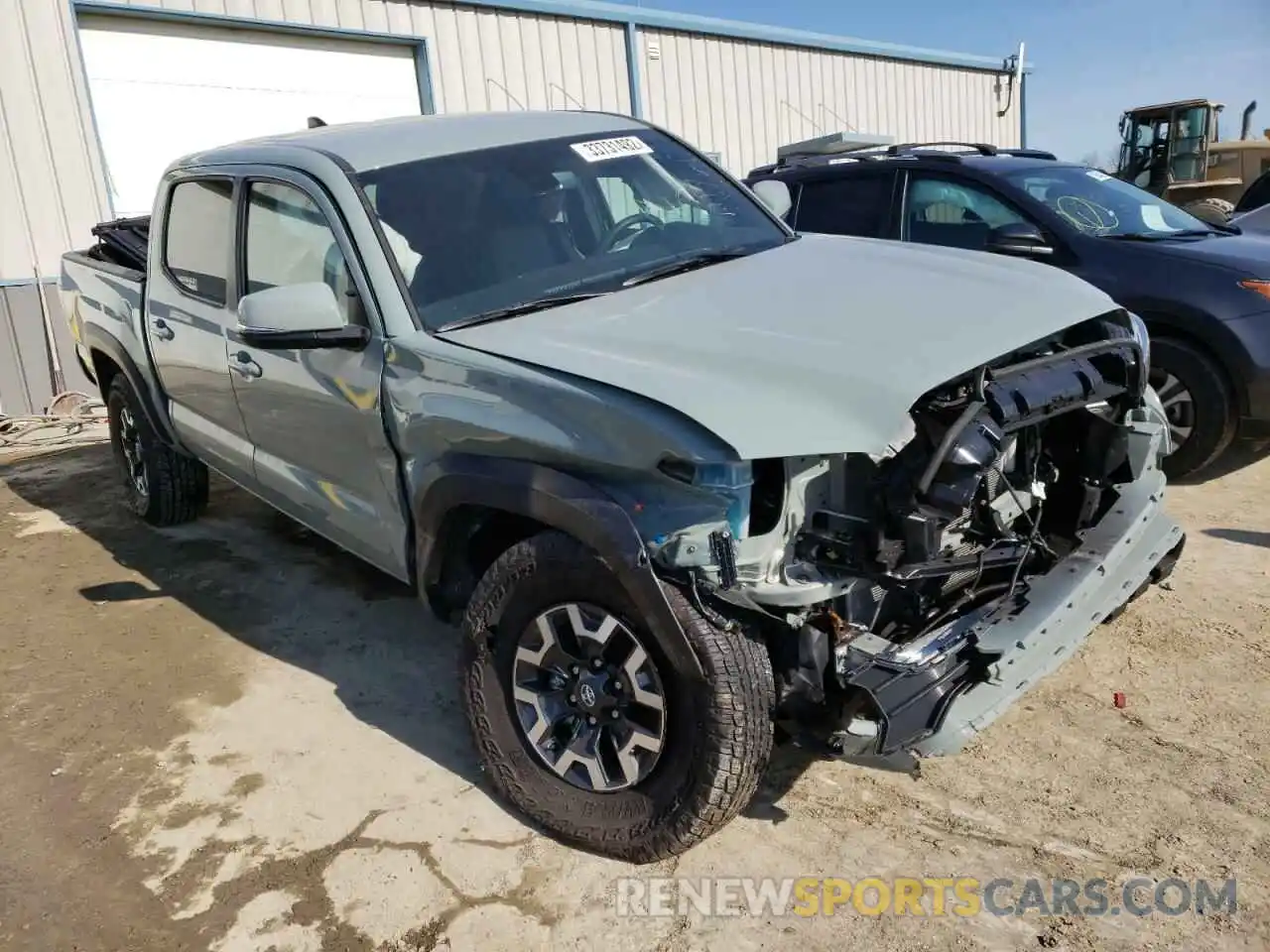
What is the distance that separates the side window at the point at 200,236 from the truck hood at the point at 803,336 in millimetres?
1641

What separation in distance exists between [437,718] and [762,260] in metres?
1.97

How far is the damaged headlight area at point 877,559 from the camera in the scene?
231 cm

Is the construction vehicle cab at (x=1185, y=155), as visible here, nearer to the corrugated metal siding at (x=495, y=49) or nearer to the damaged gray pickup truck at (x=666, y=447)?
the corrugated metal siding at (x=495, y=49)

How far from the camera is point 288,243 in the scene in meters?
3.59

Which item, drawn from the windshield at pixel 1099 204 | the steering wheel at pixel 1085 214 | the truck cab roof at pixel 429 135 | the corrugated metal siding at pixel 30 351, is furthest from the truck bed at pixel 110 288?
the steering wheel at pixel 1085 214

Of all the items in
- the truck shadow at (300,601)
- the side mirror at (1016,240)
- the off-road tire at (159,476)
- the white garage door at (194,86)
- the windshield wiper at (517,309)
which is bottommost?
the truck shadow at (300,601)

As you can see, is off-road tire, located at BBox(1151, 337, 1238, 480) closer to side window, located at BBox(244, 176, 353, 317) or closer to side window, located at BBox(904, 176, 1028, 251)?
side window, located at BBox(904, 176, 1028, 251)

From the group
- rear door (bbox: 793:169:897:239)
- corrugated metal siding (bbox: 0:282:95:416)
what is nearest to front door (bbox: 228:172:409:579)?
rear door (bbox: 793:169:897:239)

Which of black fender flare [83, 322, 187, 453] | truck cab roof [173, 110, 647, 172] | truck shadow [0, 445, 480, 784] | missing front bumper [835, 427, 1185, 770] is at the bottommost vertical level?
truck shadow [0, 445, 480, 784]

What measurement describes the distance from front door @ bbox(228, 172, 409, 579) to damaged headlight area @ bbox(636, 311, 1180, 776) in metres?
1.21

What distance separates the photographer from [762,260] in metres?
→ 3.46

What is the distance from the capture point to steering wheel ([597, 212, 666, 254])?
11.3 ft

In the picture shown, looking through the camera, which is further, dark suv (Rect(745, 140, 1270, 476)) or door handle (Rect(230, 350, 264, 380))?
dark suv (Rect(745, 140, 1270, 476))

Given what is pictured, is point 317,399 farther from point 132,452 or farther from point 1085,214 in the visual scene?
point 1085,214
